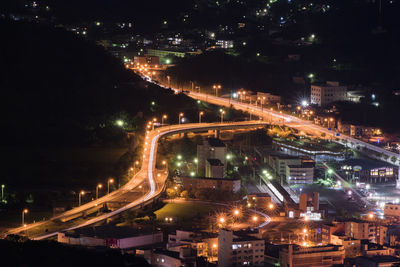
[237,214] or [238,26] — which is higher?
[238,26]

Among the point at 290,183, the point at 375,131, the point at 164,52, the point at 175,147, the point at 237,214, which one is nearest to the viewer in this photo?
the point at 237,214

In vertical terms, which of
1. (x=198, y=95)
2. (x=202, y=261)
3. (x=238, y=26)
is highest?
(x=238, y=26)

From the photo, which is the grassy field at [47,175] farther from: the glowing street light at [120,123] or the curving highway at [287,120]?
the curving highway at [287,120]

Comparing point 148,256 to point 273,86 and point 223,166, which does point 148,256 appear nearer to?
point 223,166

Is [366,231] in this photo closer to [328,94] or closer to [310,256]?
[310,256]

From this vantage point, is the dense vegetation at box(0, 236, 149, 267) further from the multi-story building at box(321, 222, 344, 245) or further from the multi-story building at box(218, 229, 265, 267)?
the multi-story building at box(321, 222, 344, 245)

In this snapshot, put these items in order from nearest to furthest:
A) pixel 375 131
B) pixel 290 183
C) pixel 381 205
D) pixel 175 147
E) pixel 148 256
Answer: pixel 148 256 → pixel 381 205 → pixel 290 183 → pixel 175 147 → pixel 375 131

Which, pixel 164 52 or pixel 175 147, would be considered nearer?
pixel 175 147

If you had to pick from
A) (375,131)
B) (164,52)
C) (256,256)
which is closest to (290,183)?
(375,131)
